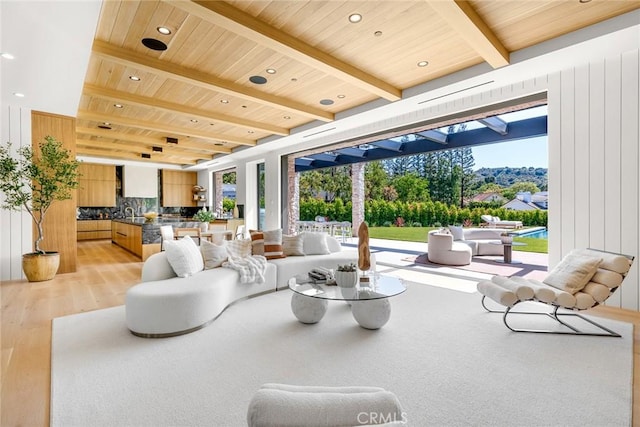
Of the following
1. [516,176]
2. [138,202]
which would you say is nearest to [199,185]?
[138,202]

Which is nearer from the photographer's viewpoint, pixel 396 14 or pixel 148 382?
pixel 148 382

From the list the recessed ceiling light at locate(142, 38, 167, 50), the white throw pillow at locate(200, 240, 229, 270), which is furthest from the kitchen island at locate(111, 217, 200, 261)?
the recessed ceiling light at locate(142, 38, 167, 50)

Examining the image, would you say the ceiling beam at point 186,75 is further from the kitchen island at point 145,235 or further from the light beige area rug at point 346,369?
the kitchen island at point 145,235

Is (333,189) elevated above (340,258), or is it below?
above

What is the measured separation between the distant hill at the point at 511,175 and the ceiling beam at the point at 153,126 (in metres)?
9.33

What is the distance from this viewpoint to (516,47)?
3617mm

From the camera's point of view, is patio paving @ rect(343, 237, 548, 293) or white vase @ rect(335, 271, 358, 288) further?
patio paving @ rect(343, 237, 548, 293)

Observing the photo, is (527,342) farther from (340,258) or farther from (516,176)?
(516,176)

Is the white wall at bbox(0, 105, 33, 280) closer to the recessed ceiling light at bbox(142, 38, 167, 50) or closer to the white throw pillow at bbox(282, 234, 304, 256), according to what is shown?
the recessed ceiling light at bbox(142, 38, 167, 50)

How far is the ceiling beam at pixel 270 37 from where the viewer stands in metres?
2.75

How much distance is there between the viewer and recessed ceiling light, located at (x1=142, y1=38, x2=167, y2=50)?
135 inches

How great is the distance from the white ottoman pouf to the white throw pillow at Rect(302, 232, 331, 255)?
4.14 m

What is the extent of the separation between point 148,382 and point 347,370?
54.8 inches

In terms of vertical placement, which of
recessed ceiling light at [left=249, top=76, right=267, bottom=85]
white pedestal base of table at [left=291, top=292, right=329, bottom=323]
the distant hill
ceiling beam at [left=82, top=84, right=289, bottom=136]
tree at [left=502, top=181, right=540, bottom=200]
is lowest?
white pedestal base of table at [left=291, top=292, right=329, bottom=323]
